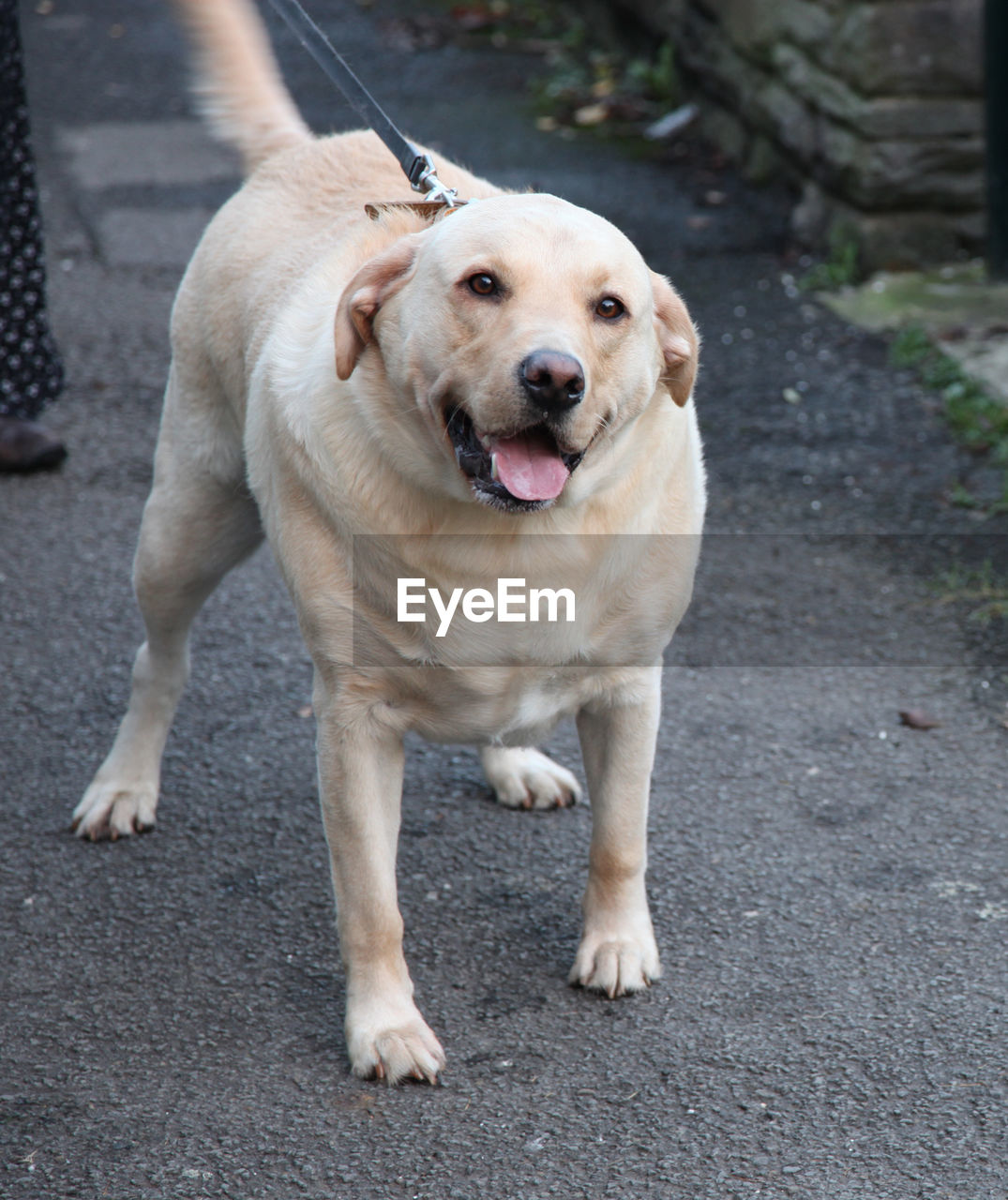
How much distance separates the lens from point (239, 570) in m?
4.84

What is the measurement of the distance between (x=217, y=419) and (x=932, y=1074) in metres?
1.92

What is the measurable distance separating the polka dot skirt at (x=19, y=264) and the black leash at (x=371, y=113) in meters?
1.83

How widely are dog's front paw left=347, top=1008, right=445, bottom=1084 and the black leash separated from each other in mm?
1474

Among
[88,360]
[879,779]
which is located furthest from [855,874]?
[88,360]

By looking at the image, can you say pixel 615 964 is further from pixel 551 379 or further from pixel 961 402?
pixel 961 402

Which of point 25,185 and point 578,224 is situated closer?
point 578,224

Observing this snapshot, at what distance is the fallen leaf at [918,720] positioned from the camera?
3.84 meters

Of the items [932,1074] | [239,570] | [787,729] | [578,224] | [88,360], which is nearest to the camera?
[578,224]

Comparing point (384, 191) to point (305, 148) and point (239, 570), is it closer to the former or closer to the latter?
point (305, 148)

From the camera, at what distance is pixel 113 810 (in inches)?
138

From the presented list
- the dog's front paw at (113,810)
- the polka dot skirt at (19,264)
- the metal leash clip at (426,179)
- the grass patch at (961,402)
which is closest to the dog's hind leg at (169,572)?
the dog's front paw at (113,810)

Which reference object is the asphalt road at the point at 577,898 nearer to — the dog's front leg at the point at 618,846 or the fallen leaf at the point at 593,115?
the dog's front leg at the point at 618,846

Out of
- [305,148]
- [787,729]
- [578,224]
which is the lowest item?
[787,729]
